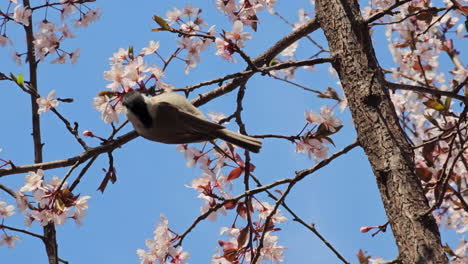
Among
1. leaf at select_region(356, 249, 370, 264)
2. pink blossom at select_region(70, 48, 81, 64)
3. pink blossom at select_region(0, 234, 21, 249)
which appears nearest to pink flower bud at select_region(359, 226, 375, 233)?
leaf at select_region(356, 249, 370, 264)

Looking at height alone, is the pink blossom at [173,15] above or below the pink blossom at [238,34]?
above

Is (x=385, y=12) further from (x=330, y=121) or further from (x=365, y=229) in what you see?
(x=365, y=229)

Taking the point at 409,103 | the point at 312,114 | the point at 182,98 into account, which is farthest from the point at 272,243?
the point at 409,103

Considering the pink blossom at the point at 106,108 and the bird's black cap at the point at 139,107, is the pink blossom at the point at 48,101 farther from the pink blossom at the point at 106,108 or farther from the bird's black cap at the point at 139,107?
the bird's black cap at the point at 139,107

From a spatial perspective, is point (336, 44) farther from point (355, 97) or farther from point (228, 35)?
point (228, 35)

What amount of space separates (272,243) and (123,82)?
157 cm

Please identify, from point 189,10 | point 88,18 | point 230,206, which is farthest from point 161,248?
point 88,18

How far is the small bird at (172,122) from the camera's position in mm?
3213

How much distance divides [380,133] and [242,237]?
1.22 meters

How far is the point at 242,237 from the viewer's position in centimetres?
356

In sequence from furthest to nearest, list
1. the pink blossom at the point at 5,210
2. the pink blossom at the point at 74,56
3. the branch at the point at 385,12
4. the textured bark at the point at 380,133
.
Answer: the pink blossom at the point at 74,56, the pink blossom at the point at 5,210, the branch at the point at 385,12, the textured bark at the point at 380,133

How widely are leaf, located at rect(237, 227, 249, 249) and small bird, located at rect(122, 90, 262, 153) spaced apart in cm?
62

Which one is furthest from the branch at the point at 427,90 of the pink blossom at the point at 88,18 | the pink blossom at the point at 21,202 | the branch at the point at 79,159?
the pink blossom at the point at 88,18


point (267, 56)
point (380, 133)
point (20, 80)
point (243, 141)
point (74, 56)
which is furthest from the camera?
point (74, 56)
